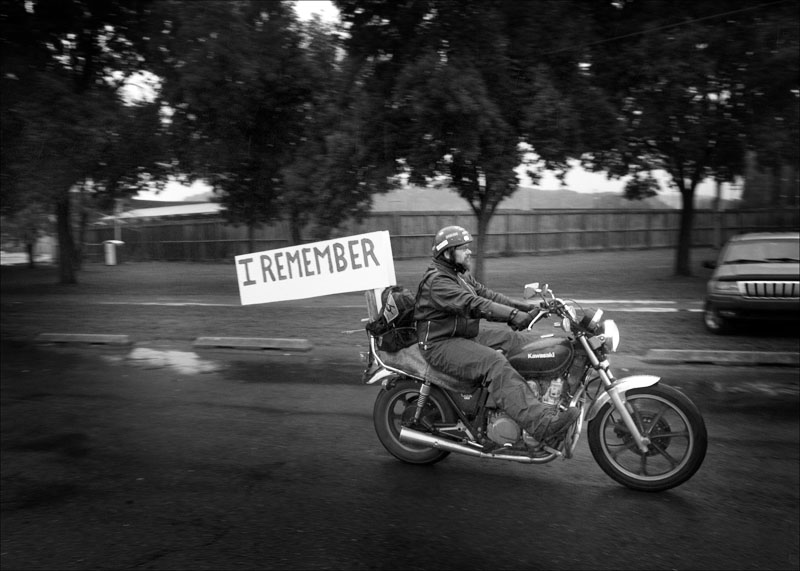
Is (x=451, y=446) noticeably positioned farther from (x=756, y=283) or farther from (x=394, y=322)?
(x=756, y=283)

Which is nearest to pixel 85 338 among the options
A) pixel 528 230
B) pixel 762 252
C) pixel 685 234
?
pixel 762 252

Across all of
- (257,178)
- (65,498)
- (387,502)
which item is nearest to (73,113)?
(257,178)

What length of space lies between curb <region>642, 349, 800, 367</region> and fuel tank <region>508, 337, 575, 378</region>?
16.0ft

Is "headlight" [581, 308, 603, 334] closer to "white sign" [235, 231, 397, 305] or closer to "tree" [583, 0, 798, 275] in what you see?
"white sign" [235, 231, 397, 305]

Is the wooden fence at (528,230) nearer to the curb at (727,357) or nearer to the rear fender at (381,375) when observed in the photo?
the curb at (727,357)

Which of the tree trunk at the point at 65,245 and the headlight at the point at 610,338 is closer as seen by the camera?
the headlight at the point at 610,338

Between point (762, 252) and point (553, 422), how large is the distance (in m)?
8.38

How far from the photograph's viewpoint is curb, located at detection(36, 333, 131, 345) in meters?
11.7

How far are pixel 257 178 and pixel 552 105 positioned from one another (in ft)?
31.8

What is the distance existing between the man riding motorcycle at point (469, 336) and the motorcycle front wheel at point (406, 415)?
344 mm

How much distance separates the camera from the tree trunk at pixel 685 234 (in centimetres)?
2166

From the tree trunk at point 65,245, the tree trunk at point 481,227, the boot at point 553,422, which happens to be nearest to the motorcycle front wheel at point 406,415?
the boot at point 553,422

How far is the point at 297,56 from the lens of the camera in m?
18.3

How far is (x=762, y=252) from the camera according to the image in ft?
37.7
